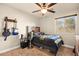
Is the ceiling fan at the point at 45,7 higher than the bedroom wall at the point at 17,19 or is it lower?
higher

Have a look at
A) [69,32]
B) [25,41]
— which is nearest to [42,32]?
[25,41]

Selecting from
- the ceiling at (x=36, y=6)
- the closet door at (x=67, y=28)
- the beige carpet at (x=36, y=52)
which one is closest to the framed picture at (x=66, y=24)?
the closet door at (x=67, y=28)

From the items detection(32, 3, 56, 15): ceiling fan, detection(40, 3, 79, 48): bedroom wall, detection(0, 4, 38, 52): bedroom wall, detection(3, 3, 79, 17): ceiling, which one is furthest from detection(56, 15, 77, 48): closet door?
detection(0, 4, 38, 52): bedroom wall

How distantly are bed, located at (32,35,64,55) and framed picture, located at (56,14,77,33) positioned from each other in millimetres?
133

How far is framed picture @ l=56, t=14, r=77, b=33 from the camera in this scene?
1.22 m

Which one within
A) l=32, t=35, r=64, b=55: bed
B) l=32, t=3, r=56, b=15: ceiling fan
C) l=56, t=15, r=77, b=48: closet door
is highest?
l=32, t=3, r=56, b=15: ceiling fan

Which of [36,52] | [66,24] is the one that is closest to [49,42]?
[36,52]

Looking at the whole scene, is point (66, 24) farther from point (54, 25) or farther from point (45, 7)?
point (45, 7)

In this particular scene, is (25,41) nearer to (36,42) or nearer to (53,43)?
(36,42)

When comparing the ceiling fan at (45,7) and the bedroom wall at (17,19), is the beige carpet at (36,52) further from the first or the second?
the ceiling fan at (45,7)

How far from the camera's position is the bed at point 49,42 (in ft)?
4.11

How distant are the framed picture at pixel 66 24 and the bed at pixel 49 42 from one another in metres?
0.13

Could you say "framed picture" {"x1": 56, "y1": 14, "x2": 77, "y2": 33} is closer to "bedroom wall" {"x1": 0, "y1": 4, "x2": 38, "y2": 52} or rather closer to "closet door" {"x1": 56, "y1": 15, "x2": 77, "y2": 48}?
"closet door" {"x1": 56, "y1": 15, "x2": 77, "y2": 48}

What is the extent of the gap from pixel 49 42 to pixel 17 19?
0.60 m
